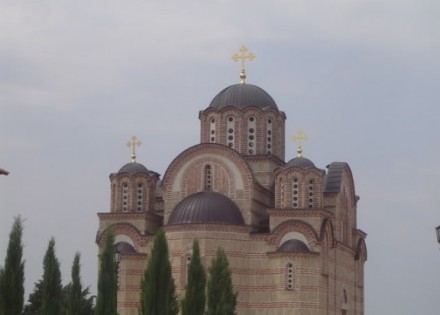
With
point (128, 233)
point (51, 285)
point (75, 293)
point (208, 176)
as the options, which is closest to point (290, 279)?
point (208, 176)

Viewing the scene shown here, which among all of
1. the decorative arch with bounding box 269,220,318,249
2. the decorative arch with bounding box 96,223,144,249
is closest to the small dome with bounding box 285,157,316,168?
the decorative arch with bounding box 269,220,318,249

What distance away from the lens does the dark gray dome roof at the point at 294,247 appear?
43062 millimetres

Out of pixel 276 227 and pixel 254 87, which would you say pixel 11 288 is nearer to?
pixel 276 227

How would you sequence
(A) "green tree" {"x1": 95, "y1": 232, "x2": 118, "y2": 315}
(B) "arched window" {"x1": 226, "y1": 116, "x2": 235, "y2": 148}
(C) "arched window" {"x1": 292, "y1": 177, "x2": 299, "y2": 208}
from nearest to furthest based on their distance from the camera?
(A) "green tree" {"x1": 95, "y1": 232, "x2": 118, "y2": 315}, (C) "arched window" {"x1": 292, "y1": 177, "x2": 299, "y2": 208}, (B) "arched window" {"x1": 226, "y1": 116, "x2": 235, "y2": 148}

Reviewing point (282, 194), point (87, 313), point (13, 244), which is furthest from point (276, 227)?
point (13, 244)

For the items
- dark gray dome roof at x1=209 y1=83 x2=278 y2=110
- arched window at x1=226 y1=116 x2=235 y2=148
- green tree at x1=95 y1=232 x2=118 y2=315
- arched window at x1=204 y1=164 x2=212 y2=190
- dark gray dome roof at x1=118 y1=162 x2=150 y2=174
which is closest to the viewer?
green tree at x1=95 y1=232 x2=118 y2=315

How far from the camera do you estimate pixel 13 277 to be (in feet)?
98.3

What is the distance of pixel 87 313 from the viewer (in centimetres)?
4953

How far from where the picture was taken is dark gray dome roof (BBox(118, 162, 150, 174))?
47.3 meters

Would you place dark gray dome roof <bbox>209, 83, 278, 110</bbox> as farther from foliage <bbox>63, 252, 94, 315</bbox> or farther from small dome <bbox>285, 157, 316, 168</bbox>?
foliage <bbox>63, 252, 94, 315</bbox>

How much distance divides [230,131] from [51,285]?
1625cm

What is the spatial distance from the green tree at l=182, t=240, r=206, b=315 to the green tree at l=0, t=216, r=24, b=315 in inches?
189

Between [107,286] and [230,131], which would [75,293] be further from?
[230,131]

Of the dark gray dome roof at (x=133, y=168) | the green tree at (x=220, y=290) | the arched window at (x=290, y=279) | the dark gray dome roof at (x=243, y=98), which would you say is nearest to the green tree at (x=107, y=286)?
the green tree at (x=220, y=290)
